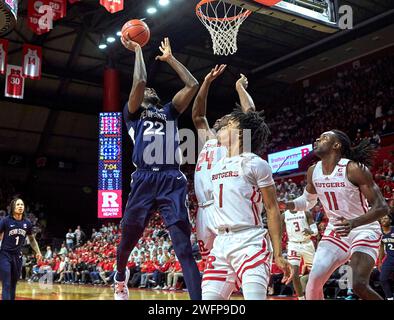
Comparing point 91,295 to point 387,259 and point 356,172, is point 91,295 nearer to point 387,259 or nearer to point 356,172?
point 387,259

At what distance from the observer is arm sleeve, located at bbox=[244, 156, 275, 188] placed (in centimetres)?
336

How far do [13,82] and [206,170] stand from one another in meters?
15.4

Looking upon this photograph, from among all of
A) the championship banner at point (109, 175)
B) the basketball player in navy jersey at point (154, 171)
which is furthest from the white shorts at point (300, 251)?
the championship banner at point (109, 175)

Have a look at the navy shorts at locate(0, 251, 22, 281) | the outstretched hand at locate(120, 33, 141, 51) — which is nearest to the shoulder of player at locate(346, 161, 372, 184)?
the outstretched hand at locate(120, 33, 141, 51)

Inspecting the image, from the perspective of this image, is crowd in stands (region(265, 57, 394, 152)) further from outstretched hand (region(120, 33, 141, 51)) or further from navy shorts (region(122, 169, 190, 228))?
navy shorts (region(122, 169, 190, 228))

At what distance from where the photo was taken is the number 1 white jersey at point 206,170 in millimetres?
4977

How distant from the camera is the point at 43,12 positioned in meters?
15.3

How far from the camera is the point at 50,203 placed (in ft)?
100

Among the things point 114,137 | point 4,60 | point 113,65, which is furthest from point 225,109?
point 4,60

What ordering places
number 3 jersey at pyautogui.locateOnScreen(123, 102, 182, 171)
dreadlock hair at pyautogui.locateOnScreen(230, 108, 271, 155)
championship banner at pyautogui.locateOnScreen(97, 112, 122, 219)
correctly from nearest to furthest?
dreadlock hair at pyautogui.locateOnScreen(230, 108, 271, 155) → number 3 jersey at pyautogui.locateOnScreen(123, 102, 182, 171) → championship banner at pyautogui.locateOnScreen(97, 112, 122, 219)

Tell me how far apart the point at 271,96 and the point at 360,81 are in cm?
674

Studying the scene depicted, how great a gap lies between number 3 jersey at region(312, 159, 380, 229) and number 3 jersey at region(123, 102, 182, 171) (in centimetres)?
136
